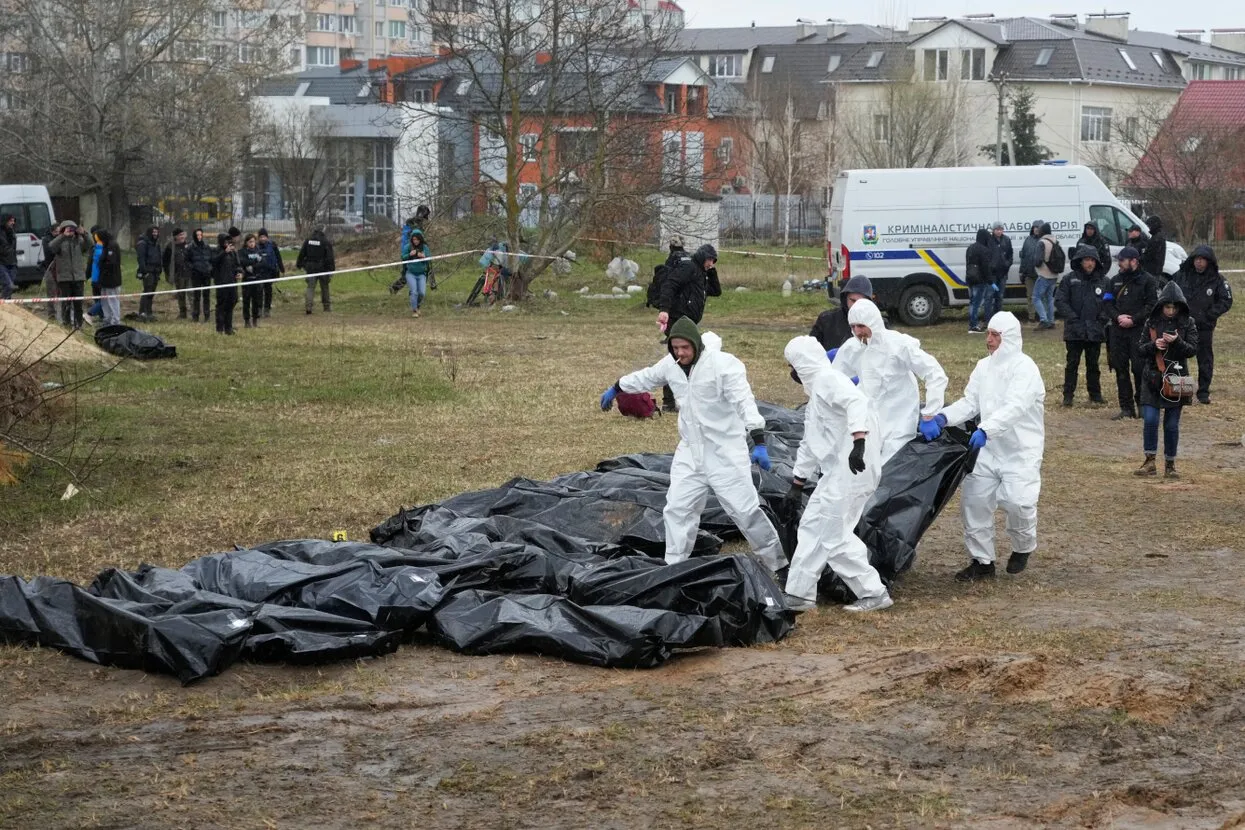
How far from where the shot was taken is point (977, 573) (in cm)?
874

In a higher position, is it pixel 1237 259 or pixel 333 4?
pixel 333 4

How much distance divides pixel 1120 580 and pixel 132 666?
555 cm

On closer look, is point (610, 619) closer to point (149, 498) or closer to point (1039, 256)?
point (149, 498)

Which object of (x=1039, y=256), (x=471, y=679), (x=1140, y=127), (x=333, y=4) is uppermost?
(x=333, y=4)

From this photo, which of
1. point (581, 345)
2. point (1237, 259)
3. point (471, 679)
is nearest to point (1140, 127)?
point (1237, 259)

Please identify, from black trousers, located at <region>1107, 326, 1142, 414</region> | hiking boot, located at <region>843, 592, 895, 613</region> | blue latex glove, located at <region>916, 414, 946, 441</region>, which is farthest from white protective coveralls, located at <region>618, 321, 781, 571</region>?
black trousers, located at <region>1107, 326, 1142, 414</region>

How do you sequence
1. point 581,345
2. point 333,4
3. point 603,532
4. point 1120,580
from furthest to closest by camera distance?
point 333,4
point 581,345
point 603,532
point 1120,580

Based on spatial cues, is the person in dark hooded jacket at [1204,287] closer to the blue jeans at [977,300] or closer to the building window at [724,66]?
the blue jeans at [977,300]

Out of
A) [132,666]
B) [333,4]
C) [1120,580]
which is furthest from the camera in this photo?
[333,4]

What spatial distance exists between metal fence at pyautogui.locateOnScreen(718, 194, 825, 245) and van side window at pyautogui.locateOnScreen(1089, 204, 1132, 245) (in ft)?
90.7

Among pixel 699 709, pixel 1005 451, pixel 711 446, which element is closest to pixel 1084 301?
pixel 1005 451

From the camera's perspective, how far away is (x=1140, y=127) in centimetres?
4978

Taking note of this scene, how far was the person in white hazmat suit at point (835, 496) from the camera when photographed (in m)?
7.90

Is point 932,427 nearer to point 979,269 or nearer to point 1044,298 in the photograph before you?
point 979,269
